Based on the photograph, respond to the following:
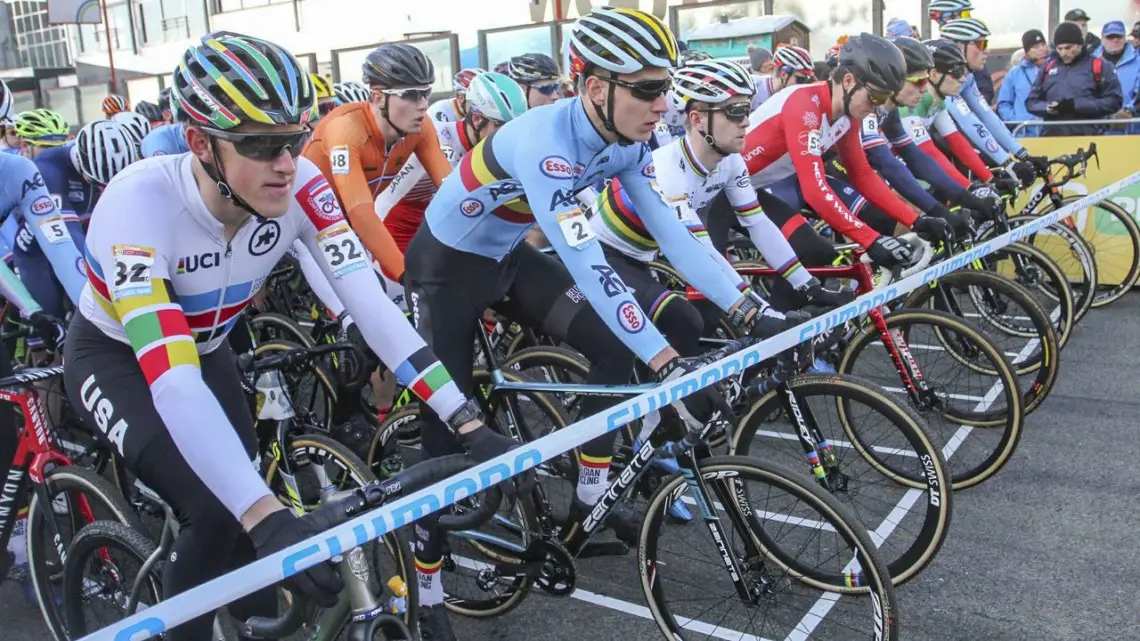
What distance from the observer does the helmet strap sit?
96.7 inches

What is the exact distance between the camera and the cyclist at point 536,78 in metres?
7.72

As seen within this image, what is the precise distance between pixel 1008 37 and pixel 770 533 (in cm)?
1457

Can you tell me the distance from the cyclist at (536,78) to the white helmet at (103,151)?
3.40 m

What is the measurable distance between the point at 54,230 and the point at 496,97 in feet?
8.72

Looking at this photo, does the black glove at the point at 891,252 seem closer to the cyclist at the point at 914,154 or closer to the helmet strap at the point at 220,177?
the cyclist at the point at 914,154

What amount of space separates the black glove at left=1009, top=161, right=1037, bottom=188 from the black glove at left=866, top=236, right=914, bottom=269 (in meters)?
2.64

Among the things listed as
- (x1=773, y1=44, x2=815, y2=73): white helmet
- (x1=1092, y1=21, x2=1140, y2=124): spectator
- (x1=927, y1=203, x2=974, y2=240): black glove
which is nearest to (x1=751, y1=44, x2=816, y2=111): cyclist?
(x1=773, y1=44, x2=815, y2=73): white helmet

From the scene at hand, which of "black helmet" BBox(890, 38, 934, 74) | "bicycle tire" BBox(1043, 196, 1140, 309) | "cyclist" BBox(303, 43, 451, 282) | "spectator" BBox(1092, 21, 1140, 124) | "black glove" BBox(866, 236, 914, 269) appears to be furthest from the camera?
"spectator" BBox(1092, 21, 1140, 124)

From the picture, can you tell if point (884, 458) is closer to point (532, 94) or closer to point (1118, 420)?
point (1118, 420)

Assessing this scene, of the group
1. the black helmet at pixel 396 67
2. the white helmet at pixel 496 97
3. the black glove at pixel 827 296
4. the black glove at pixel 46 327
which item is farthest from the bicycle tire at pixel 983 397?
the black glove at pixel 46 327

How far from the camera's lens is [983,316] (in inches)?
223

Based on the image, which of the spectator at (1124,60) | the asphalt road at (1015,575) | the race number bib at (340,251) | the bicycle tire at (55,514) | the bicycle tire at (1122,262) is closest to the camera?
the race number bib at (340,251)

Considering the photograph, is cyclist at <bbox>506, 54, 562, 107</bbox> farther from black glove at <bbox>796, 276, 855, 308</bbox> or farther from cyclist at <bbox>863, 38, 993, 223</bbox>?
black glove at <bbox>796, 276, 855, 308</bbox>

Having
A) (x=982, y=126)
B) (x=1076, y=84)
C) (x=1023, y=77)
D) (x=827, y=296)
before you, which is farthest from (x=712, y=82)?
(x=1023, y=77)
